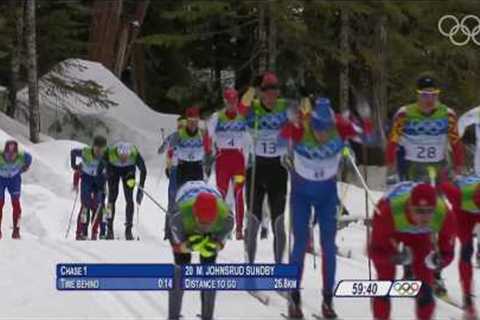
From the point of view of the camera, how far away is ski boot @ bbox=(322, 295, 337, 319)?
870 centimetres

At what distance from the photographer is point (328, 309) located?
8.73m

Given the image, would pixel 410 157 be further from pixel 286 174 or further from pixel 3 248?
pixel 3 248

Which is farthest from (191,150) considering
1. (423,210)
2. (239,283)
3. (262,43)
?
(262,43)

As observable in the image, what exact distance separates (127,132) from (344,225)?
1742 centimetres

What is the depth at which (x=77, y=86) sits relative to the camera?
99.4ft

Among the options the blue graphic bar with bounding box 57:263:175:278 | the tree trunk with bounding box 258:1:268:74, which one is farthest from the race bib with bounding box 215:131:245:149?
the tree trunk with bounding box 258:1:268:74

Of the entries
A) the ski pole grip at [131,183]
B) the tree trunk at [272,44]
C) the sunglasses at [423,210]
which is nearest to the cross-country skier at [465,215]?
the sunglasses at [423,210]

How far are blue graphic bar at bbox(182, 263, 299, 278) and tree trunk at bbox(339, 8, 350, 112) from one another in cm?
1781

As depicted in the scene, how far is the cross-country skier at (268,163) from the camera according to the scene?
9.77 m

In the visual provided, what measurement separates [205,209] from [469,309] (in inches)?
96.1

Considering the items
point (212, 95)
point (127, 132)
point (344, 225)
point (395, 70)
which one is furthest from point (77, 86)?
point (344, 225)

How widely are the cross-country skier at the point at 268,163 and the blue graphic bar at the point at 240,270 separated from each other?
65 cm

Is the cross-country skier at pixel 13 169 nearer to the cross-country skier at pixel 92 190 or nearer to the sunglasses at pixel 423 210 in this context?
the cross-country skier at pixel 92 190

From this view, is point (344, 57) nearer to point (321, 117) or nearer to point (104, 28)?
point (104, 28)
